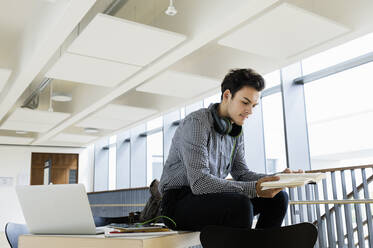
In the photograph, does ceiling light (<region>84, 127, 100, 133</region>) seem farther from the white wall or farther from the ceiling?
the white wall

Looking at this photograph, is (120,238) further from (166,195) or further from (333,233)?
(333,233)

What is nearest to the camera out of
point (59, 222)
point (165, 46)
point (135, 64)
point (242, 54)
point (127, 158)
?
point (59, 222)

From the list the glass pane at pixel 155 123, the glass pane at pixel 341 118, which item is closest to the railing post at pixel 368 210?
the glass pane at pixel 341 118

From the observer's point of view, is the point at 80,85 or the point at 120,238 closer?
the point at 120,238

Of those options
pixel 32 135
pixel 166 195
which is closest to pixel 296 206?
pixel 166 195

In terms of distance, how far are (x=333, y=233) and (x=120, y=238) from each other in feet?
9.84

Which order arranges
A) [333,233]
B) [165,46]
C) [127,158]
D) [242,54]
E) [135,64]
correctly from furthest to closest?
[127,158] < [242,54] < [135,64] < [165,46] < [333,233]

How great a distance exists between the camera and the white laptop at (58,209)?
1.29 meters

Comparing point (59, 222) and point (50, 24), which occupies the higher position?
point (50, 24)

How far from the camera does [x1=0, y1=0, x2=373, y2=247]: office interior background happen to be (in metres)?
3.53

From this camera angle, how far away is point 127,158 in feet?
35.0

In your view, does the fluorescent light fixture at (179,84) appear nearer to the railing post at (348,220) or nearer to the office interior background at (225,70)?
the office interior background at (225,70)

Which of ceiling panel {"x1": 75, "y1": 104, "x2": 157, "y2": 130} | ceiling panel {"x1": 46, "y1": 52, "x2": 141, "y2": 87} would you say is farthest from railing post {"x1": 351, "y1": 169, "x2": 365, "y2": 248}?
ceiling panel {"x1": 75, "y1": 104, "x2": 157, "y2": 130}

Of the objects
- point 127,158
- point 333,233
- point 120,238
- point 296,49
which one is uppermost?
point 296,49
